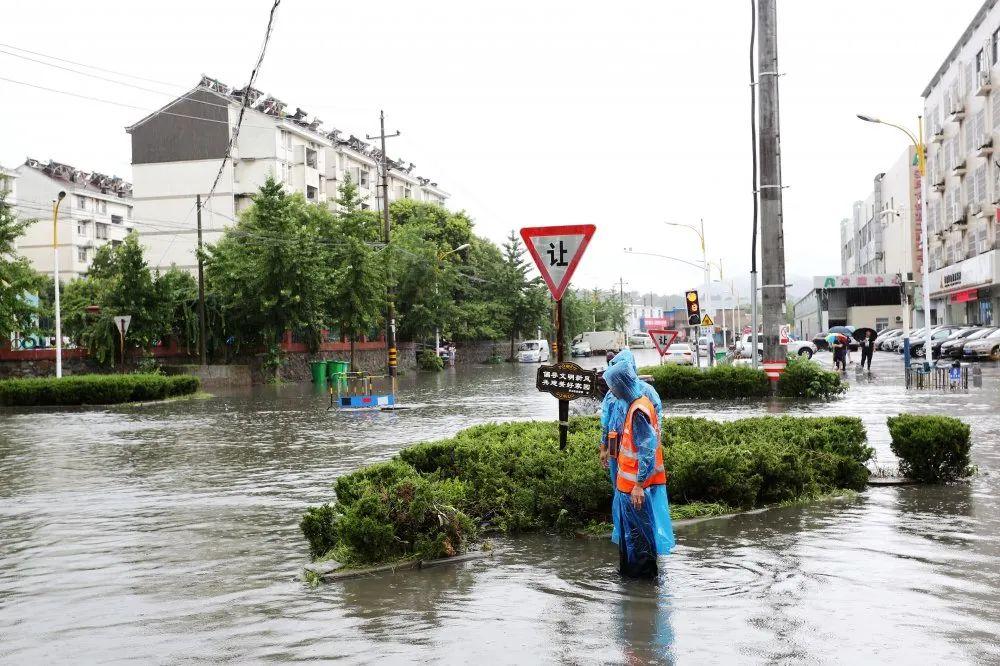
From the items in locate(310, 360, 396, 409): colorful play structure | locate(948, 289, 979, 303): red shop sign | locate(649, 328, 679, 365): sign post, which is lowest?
locate(310, 360, 396, 409): colorful play structure

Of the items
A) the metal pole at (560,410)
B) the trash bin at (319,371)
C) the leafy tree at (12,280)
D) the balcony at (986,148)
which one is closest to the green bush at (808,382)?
the metal pole at (560,410)

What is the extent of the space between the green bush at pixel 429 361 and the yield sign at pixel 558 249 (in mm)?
47828

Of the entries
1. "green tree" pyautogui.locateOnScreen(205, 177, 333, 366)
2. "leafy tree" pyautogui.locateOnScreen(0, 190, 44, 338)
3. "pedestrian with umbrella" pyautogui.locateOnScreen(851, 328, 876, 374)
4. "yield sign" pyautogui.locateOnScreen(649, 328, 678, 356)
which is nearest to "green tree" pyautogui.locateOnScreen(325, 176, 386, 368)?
"green tree" pyautogui.locateOnScreen(205, 177, 333, 366)

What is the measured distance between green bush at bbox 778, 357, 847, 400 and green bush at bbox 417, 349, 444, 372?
34122 millimetres

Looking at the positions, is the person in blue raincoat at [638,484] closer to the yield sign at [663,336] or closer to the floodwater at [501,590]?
the floodwater at [501,590]

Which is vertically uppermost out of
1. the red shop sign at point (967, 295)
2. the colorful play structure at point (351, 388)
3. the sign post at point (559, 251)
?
the red shop sign at point (967, 295)

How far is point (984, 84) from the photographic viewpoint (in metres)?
53.4

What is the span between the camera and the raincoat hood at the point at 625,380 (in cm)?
671

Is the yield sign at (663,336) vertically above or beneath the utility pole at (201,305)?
beneath

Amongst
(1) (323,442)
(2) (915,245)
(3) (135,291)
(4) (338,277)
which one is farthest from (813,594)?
(2) (915,245)

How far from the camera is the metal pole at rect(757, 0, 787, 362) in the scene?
66.3 ft

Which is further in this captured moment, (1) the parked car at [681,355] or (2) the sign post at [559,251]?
(1) the parked car at [681,355]

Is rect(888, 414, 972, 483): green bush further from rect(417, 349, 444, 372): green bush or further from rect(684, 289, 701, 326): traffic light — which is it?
rect(417, 349, 444, 372): green bush

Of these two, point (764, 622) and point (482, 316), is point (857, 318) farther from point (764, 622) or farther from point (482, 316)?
point (764, 622)
